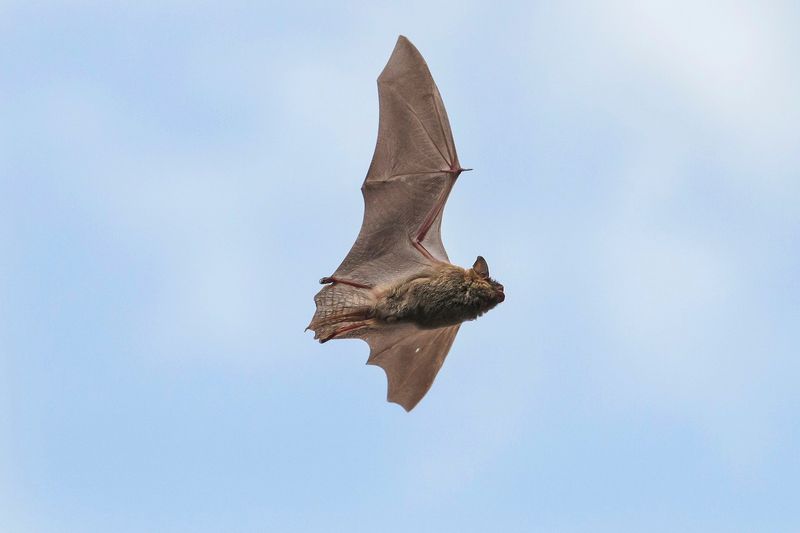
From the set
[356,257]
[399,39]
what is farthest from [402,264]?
[399,39]

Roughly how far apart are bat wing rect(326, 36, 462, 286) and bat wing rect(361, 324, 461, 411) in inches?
44.8

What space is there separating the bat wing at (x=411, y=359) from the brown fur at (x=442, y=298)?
41.1 inches

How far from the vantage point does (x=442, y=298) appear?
17375 millimetres

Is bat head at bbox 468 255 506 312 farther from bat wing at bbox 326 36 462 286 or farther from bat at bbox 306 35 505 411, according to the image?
bat wing at bbox 326 36 462 286

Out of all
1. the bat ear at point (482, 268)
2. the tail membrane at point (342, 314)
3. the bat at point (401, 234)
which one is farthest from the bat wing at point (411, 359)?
the bat ear at point (482, 268)

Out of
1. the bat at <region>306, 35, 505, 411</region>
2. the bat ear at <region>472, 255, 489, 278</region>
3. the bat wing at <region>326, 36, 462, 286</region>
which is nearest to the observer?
Answer: the bat ear at <region>472, 255, 489, 278</region>

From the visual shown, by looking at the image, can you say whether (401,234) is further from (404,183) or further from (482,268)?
(482,268)

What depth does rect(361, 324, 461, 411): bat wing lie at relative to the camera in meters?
19.0

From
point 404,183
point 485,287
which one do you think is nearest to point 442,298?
point 485,287

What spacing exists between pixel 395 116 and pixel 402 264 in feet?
6.72

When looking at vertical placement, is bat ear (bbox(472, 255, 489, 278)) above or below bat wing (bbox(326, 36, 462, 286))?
below

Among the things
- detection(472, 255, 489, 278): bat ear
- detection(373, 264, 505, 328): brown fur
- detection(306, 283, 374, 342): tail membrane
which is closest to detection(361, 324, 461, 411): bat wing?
detection(306, 283, 374, 342): tail membrane

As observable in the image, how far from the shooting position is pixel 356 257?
18.4 meters

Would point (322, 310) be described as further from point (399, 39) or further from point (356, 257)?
point (399, 39)
